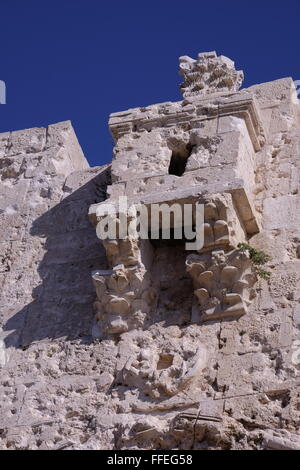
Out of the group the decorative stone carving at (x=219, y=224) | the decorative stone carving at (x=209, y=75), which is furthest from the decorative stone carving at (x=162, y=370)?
the decorative stone carving at (x=209, y=75)

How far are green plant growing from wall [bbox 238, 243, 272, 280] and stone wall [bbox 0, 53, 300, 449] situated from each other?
0.19 feet

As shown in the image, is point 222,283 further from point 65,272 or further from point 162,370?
point 65,272

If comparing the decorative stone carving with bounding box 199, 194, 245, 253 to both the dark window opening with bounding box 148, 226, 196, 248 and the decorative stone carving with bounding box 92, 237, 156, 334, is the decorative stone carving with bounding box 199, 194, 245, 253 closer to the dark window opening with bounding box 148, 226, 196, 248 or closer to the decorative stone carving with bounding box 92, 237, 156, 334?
the dark window opening with bounding box 148, 226, 196, 248

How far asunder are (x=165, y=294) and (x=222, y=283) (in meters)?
0.68

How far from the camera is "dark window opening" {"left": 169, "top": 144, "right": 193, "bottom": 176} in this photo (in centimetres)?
1069

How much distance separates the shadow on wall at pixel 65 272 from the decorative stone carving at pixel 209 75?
1.27 m

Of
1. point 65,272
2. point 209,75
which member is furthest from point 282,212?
point 65,272

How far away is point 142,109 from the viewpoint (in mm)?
11102

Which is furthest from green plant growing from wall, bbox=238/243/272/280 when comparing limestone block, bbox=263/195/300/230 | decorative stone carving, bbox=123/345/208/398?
decorative stone carving, bbox=123/345/208/398

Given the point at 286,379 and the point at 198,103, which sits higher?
the point at 198,103
